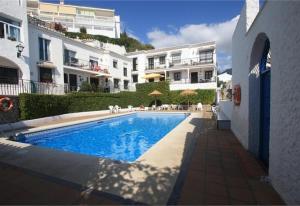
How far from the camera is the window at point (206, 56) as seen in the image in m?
28.6

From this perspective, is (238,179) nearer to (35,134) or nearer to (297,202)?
(297,202)

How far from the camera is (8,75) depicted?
576 inches

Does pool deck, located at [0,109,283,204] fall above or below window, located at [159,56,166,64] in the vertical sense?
below

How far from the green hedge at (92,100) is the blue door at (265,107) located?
12.8 m

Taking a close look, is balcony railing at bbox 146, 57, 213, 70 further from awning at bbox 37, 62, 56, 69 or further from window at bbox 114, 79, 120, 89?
awning at bbox 37, 62, 56, 69

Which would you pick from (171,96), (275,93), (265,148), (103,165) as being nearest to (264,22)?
(275,93)

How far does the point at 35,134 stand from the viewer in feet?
31.7

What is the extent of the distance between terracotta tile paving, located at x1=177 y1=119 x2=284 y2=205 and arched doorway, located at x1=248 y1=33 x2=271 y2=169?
1.23ft

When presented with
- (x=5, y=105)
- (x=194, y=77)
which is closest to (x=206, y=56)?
(x=194, y=77)

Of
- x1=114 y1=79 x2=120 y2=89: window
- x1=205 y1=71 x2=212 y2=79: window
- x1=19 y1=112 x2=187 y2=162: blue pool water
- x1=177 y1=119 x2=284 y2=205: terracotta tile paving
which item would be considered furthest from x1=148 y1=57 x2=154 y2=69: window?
x1=177 y1=119 x2=284 y2=205: terracotta tile paving

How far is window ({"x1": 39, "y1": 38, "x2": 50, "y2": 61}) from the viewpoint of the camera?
687 inches

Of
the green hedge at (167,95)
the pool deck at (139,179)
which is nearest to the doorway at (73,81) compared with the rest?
the green hedge at (167,95)

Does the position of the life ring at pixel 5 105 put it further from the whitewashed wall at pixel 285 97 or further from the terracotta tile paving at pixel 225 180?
the whitewashed wall at pixel 285 97

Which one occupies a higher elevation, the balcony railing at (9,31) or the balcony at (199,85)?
the balcony railing at (9,31)
